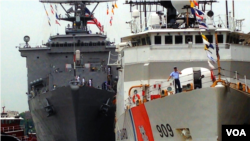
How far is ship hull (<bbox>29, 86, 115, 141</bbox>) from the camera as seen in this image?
28312mm

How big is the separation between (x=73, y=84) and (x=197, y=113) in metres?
11.9

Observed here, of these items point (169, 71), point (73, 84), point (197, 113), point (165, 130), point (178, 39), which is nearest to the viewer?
point (197, 113)

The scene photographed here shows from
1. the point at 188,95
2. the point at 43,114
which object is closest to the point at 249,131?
the point at 188,95

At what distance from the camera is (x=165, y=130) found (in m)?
18.3

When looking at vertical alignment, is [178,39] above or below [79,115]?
above

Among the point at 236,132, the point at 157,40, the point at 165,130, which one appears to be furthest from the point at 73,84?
the point at 236,132

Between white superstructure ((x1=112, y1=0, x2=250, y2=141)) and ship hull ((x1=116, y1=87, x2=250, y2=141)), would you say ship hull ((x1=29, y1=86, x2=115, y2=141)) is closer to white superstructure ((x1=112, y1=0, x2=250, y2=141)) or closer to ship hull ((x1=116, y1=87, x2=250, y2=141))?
white superstructure ((x1=112, y1=0, x2=250, y2=141))

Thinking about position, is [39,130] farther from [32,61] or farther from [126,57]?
[126,57]

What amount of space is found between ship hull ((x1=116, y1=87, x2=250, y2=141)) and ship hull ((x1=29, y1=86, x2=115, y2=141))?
31.0 ft

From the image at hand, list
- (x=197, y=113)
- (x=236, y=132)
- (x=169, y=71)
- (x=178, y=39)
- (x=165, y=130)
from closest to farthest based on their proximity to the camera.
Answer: (x=236, y=132) < (x=197, y=113) < (x=165, y=130) < (x=169, y=71) < (x=178, y=39)

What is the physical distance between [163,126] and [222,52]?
14.1 feet

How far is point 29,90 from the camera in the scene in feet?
121

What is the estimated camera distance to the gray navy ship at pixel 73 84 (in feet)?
93.6

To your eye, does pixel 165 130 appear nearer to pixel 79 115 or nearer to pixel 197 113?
pixel 197 113
